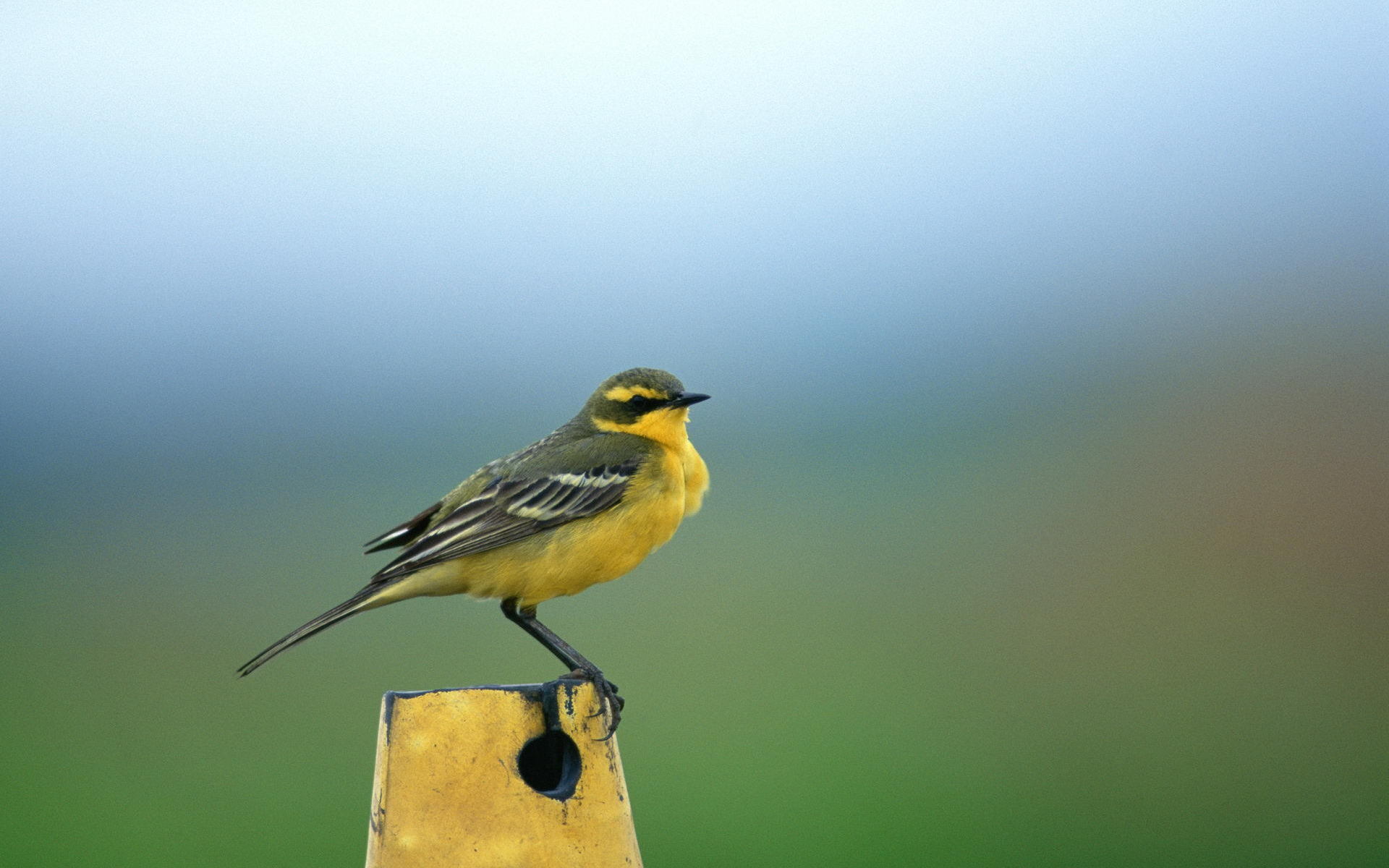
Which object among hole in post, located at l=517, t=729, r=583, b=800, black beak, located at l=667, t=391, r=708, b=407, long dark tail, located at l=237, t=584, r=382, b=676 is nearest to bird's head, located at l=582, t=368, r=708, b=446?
black beak, located at l=667, t=391, r=708, b=407

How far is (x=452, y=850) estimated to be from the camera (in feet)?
10.1

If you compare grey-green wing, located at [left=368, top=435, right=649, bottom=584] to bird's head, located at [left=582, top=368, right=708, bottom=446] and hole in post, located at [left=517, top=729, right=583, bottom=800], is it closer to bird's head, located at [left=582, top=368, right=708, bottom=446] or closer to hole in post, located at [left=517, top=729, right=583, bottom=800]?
bird's head, located at [left=582, top=368, right=708, bottom=446]

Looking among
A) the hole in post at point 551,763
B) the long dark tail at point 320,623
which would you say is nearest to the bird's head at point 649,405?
the long dark tail at point 320,623

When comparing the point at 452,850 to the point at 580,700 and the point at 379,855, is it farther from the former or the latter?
the point at 580,700

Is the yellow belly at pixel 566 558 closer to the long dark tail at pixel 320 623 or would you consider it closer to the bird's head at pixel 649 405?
the long dark tail at pixel 320 623

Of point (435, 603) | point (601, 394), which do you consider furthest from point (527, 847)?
point (435, 603)

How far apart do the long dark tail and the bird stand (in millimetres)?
40

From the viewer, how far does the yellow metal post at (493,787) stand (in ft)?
10.1

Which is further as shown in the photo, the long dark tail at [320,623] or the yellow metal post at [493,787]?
the long dark tail at [320,623]

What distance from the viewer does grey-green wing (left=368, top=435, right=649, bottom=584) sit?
5141 mm

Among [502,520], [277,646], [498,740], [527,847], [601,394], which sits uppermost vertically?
[601,394]

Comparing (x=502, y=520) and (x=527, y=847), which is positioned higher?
(x=502, y=520)

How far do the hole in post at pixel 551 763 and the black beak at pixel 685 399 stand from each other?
2.61 m

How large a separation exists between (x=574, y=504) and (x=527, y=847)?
2341 mm
